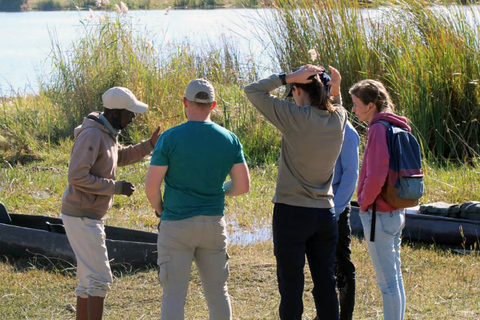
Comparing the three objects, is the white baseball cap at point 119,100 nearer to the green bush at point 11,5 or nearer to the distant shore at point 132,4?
the distant shore at point 132,4

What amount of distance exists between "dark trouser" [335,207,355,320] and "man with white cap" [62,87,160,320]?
133cm

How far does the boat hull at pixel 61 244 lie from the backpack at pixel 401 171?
2.58 meters

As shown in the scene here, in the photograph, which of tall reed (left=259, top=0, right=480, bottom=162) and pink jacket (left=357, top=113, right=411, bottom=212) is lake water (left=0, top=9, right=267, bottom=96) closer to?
tall reed (left=259, top=0, right=480, bottom=162)

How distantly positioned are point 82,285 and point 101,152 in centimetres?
80

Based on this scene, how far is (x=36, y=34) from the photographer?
28953mm

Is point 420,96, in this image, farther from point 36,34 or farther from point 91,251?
point 36,34

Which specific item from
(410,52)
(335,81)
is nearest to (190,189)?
(335,81)

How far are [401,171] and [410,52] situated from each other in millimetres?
6587

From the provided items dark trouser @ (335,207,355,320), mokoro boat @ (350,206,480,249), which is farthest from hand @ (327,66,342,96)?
mokoro boat @ (350,206,480,249)

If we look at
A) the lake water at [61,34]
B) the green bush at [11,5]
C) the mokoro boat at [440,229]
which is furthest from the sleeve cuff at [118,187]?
the green bush at [11,5]

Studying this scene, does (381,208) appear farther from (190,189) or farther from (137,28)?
(137,28)

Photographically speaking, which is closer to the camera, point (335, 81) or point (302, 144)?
point (302, 144)

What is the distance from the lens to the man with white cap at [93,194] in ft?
13.4

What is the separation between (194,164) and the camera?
11.9ft
